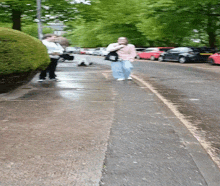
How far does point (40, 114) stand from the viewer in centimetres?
550

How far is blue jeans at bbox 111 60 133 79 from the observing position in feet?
35.0

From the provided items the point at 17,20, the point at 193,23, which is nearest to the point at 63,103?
the point at 17,20

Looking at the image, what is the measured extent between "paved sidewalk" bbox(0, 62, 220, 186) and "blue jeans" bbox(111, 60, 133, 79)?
14.2 feet

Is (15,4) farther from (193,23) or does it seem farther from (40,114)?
(193,23)

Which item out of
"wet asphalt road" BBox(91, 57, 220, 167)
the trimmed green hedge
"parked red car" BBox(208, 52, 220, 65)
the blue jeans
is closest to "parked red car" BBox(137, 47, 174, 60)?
"parked red car" BBox(208, 52, 220, 65)

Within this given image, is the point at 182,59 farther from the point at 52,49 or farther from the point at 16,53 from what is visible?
the point at 16,53

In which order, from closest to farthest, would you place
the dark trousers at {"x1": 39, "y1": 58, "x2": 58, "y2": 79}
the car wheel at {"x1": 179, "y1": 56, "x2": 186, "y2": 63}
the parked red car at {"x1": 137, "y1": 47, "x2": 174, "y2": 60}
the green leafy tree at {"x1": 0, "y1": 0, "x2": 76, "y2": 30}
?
the dark trousers at {"x1": 39, "y1": 58, "x2": 58, "y2": 79}
the green leafy tree at {"x1": 0, "y1": 0, "x2": 76, "y2": 30}
the car wheel at {"x1": 179, "y1": 56, "x2": 186, "y2": 63}
the parked red car at {"x1": 137, "y1": 47, "x2": 174, "y2": 60}

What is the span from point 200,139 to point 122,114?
5.58 ft

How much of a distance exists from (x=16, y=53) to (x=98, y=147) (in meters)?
4.43

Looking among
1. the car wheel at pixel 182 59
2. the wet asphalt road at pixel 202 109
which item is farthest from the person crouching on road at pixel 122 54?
the car wheel at pixel 182 59

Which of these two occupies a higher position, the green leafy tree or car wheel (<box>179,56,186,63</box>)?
the green leafy tree

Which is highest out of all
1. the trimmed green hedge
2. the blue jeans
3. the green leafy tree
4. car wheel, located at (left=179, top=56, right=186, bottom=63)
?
the green leafy tree

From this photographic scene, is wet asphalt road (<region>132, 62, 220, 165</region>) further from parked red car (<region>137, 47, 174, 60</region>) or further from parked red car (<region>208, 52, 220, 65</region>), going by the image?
parked red car (<region>137, 47, 174, 60</region>)

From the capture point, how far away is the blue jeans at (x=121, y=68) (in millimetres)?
10672
